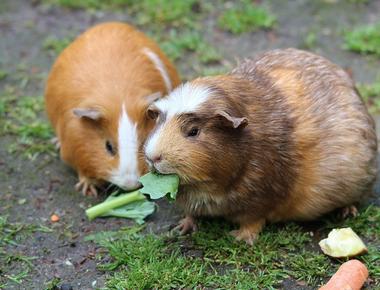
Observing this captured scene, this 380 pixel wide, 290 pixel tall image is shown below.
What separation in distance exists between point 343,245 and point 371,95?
6.79 feet

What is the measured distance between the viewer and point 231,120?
381cm

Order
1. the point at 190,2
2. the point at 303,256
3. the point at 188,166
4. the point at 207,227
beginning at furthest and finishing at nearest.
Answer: the point at 190,2 < the point at 207,227 < the point at 303,256 < the point at 188,166

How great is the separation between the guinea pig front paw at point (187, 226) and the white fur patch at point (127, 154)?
1.33ft

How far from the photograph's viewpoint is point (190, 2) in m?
7.12

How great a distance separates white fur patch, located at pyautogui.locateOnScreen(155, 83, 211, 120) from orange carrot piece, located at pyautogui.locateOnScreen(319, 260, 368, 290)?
1.20 meters

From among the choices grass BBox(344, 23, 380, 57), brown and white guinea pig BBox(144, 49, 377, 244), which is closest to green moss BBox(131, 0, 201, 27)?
grass BBox(344, 23, 380, 57)

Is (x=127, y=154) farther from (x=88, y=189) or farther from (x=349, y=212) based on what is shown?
(x=349, y=212)

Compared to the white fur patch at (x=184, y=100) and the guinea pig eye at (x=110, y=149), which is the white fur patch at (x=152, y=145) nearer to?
the white fur patch at (x=184, y=100)

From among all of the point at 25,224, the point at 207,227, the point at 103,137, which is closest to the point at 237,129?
the point at 207,227

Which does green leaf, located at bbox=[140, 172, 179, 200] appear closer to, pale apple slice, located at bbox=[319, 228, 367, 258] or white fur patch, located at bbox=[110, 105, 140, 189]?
white fur patch, located at bbox=[110, 105, 140, 189]

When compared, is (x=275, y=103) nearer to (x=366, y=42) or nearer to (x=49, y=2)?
(x=366, y=42)

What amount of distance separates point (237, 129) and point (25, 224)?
63.2 inches

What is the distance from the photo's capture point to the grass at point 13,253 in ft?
13.6

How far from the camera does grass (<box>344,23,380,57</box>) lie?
21.2 feet
